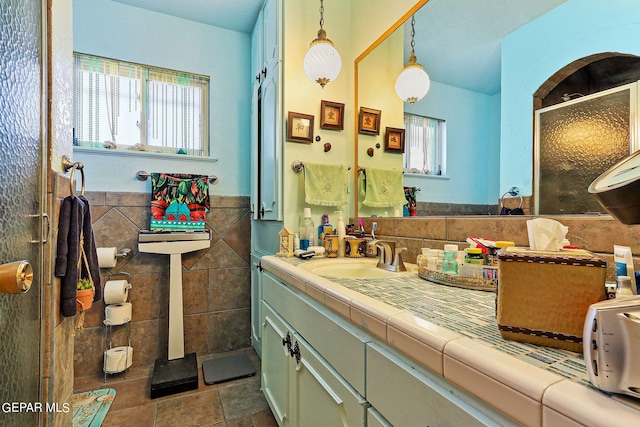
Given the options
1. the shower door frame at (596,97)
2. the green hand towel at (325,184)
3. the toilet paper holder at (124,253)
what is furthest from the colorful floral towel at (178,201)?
the shower door frame at (596,97)

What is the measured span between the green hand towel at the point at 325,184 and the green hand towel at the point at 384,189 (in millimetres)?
153

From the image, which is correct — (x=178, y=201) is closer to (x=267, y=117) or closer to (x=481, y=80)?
(x=267, y=117)

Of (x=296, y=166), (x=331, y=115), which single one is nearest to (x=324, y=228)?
(x=296, y=166)

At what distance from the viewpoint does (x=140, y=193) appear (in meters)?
2.21

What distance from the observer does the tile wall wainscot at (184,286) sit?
2.09 m

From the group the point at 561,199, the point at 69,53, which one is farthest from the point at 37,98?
the point at 561,199

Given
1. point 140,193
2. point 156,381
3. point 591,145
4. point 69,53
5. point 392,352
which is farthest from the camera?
point 140,193

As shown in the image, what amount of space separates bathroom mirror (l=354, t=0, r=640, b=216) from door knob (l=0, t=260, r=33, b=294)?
1372mm

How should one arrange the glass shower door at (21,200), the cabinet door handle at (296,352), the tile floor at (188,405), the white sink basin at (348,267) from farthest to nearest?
the tile floor at (188,405), the white sink basin at (348,267), the cabinet door handle at (296,352), the glass shower door at (21,200)

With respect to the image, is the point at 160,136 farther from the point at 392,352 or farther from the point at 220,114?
the point at 392,352

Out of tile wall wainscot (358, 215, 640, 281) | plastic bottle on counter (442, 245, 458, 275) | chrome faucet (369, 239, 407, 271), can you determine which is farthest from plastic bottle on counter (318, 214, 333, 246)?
plastic bottle on counter (442, 245, 458, 275)

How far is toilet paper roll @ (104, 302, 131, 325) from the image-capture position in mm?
1974

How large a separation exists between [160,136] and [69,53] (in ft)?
3.89

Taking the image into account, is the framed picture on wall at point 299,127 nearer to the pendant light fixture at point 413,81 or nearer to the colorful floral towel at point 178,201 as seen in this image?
the pendant light fixture at point 413,81
